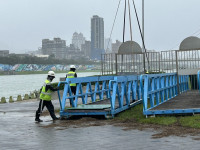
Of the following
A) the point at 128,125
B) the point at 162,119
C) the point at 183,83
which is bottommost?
the point at 128,125

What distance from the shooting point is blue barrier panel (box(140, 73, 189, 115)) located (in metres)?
11.3

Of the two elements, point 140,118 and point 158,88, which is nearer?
point 140,118

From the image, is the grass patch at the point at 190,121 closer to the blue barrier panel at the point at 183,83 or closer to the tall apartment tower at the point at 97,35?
the blue barrier panel at the point at 183,83

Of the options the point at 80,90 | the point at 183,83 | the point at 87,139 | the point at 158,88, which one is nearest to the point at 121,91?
the point at 158,88

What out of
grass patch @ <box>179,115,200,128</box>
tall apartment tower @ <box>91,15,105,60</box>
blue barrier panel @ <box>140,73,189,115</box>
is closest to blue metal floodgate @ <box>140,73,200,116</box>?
blue barrier panel @ <box>140,73,189,115</box>

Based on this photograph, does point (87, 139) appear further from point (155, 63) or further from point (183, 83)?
point (155, 63)

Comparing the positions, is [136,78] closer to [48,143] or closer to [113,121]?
[113,121]

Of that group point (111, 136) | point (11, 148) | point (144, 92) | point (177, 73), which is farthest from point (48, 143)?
point (177, 73)

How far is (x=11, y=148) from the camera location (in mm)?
7496

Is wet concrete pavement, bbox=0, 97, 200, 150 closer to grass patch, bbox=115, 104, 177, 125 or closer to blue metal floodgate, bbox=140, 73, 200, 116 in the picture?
grass patch, bbox=115, 104, 177, 125

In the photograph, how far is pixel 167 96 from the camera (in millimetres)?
15305

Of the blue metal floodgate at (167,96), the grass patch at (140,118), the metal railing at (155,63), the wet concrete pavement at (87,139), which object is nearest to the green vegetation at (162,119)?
the grass patch at (140,118)

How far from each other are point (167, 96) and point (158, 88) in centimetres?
182

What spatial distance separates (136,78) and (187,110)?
12.4 feet
